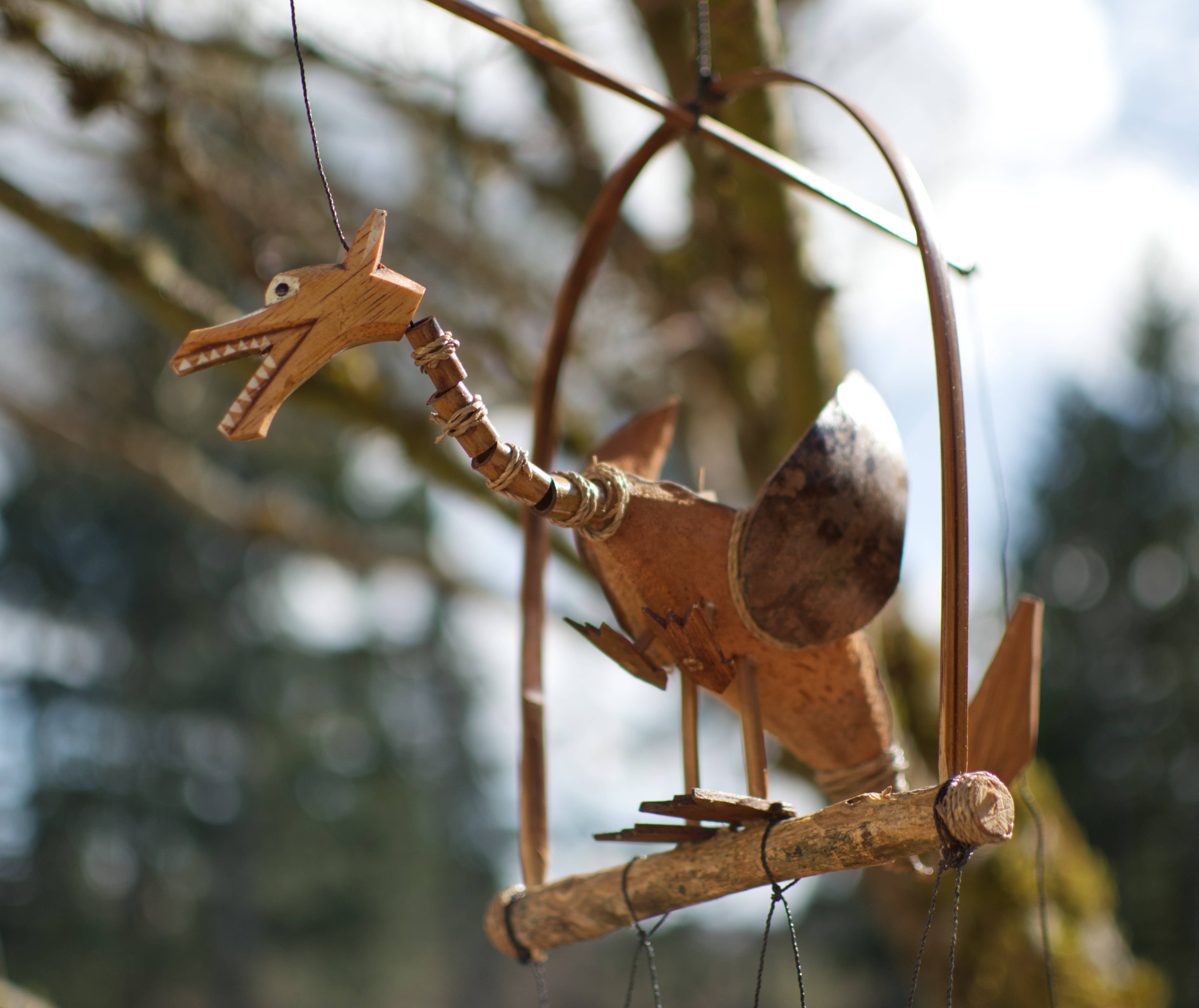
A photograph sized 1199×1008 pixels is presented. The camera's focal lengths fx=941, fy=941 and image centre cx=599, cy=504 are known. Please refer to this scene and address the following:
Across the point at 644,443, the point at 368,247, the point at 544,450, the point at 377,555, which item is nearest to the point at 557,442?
the point at 544,450

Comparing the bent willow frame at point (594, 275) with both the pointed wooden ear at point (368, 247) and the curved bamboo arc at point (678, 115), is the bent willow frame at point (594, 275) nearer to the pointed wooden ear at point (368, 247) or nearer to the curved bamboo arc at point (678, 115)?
the curved bamboo arc at point (678, 115)

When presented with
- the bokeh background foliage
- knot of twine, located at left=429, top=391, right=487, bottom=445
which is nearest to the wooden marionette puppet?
knot of twine, located at left=429, top=391, right=487, bottom=445

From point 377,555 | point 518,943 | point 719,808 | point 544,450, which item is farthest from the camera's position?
point 377,555

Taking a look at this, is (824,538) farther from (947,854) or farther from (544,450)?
(544,450)

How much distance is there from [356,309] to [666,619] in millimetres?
307

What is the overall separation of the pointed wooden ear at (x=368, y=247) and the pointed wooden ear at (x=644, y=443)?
307mm

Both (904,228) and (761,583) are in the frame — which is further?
(904,228)

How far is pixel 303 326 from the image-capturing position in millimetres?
603

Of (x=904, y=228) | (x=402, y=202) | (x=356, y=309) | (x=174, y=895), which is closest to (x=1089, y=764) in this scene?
(x=402, y=202)

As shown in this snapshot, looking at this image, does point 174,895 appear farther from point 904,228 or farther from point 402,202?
point 904,228

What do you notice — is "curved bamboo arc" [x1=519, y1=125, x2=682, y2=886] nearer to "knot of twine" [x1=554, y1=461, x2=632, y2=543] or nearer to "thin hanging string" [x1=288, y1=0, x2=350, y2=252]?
"knot of twine" [x1=554, y1=461, x2=632, y2=543]

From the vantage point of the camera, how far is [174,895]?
21.3ft

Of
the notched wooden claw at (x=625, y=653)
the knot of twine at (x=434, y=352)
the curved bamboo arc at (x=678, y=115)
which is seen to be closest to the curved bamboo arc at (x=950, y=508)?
the curved bamboo arc at (x=678, y=115)

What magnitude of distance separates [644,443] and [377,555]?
5.88ft
